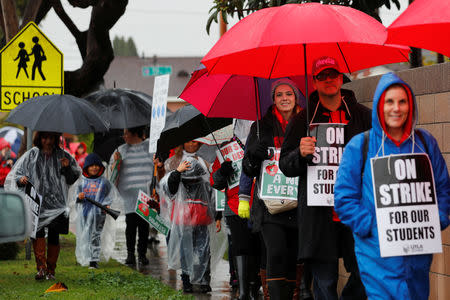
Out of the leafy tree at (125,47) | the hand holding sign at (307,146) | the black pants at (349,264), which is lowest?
the black pants at (349,264)

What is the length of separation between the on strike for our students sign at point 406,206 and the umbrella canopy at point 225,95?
2.95m

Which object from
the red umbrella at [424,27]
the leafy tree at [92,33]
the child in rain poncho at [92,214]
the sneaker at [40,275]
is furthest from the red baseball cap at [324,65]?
the leafy tree at [92,33]

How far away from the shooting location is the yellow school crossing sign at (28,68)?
472 inches

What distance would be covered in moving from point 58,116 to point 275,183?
4.20 metres

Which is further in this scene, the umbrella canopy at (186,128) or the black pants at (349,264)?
the umbrella canopy at (186,128)

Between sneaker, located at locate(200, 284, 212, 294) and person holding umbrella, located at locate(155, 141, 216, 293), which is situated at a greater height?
person holding umbrella, located at locate(155, 141, 216, 293)

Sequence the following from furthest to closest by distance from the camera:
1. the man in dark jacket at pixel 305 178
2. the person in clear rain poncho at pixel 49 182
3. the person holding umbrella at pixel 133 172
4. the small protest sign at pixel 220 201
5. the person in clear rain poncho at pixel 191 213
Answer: the person holding umbrella at pixel 133 172 → the person in clear rain poncho at pixel 49 182 → the person in clear rain poncho at pixel 191 213 → the small protest sign at pixel 220 201 → the man in dark jacket at pixel 305 178

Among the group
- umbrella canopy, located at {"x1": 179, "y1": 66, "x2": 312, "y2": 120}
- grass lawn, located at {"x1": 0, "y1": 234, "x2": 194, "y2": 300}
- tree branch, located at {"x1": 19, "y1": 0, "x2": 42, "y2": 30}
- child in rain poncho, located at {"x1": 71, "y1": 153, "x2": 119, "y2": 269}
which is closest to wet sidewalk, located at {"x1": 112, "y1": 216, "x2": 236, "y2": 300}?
grass lawn, located at {"x1": 0, "y1": 234, "x2": 194, "y2": 300}

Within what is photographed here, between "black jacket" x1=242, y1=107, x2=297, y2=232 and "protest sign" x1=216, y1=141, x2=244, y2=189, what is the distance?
5.10ft

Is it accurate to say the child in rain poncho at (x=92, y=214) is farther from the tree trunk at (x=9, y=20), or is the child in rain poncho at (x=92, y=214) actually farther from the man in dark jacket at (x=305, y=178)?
the man in dark jacket at (x=305, y=178)

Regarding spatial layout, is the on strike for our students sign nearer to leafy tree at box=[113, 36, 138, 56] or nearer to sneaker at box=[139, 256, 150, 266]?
sneaker at box=[139, 256, 150, 266]

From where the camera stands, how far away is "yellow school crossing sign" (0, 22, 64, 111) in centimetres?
1200

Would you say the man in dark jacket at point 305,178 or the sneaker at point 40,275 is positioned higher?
the man in dark jacket at point 305,178

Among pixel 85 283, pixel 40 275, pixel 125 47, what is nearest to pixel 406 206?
pixel 85 283
